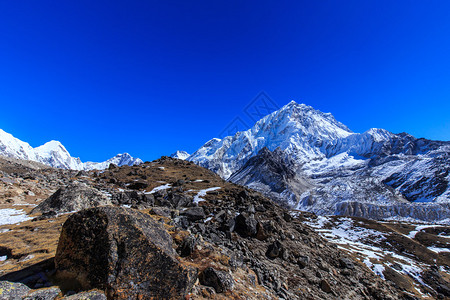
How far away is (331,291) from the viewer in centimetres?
1719

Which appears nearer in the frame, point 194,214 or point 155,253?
point 155,253

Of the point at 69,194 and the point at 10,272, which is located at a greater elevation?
the point at 69,194

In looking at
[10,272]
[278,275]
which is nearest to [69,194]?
[10,272]

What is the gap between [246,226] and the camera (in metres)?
20.5

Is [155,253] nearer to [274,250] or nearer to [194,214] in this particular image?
[274,250]

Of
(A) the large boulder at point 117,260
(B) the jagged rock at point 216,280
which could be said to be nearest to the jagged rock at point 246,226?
(B) the jagged rock at point 216,280

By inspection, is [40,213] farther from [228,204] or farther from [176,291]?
[228,204]

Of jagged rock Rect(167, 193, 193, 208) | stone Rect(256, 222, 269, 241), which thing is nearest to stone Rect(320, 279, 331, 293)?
stone Rect(256, 222, 269, 241)

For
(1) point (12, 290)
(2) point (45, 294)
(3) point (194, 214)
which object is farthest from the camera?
(3) point (194, 214)

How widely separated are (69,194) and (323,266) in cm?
2563

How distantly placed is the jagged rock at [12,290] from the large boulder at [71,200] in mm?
13530

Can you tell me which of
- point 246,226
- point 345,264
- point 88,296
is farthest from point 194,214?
point 345,264

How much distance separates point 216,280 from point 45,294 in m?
6.60

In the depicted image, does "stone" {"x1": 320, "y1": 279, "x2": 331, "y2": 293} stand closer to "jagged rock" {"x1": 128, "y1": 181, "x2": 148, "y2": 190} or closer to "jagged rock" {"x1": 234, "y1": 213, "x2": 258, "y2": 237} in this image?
"jagged rock" {"x1": 234, "y1": 213, "x2": 258, "y2": 237}
